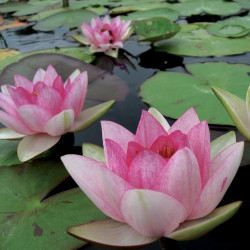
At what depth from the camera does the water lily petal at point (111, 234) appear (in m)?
0.62

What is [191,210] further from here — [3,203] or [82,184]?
Answer: [3,203]

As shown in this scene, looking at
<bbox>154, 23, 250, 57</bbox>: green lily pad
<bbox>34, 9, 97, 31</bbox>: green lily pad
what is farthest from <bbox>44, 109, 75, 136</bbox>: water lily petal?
<bbox>34, 9, 97, 31</bbox>: green lily pad

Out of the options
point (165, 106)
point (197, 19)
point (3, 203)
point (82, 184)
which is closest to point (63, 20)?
point (197, 19)

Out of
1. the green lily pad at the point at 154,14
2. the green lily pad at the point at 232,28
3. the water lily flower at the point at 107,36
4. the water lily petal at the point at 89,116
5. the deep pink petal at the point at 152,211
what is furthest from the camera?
the green lily pad at the point at 154,14

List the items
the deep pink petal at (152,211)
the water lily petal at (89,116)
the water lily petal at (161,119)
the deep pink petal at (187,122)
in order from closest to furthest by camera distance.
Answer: the deep pink petal at (152,211), the deep pink petal at (187,122), the water lily petal at (161,119), the water lily petal at (89,116)

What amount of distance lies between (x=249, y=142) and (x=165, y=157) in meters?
0.49

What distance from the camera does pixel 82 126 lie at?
3.81ft

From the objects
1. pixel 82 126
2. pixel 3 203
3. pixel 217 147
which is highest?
pixel 217 147

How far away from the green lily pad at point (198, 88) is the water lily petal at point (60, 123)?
487 millimetres

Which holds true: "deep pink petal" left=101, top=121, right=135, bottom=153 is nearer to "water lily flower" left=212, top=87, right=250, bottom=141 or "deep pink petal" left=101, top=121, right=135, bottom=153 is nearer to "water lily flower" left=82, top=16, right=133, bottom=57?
"water lily flower" left=212, top=87, right=250, bottom=141

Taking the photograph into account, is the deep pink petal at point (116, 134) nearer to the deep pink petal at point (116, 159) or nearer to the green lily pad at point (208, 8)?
the deep pink petal at point (116, 159)

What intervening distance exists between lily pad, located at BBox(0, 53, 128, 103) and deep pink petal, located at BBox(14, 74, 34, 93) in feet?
1.43

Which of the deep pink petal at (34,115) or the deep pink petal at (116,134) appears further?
the deep pink petal at (34,115)

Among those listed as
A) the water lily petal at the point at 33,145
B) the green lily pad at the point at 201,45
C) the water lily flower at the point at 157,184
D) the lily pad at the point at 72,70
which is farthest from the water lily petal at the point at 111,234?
the green lily pad at the point at 201,45
